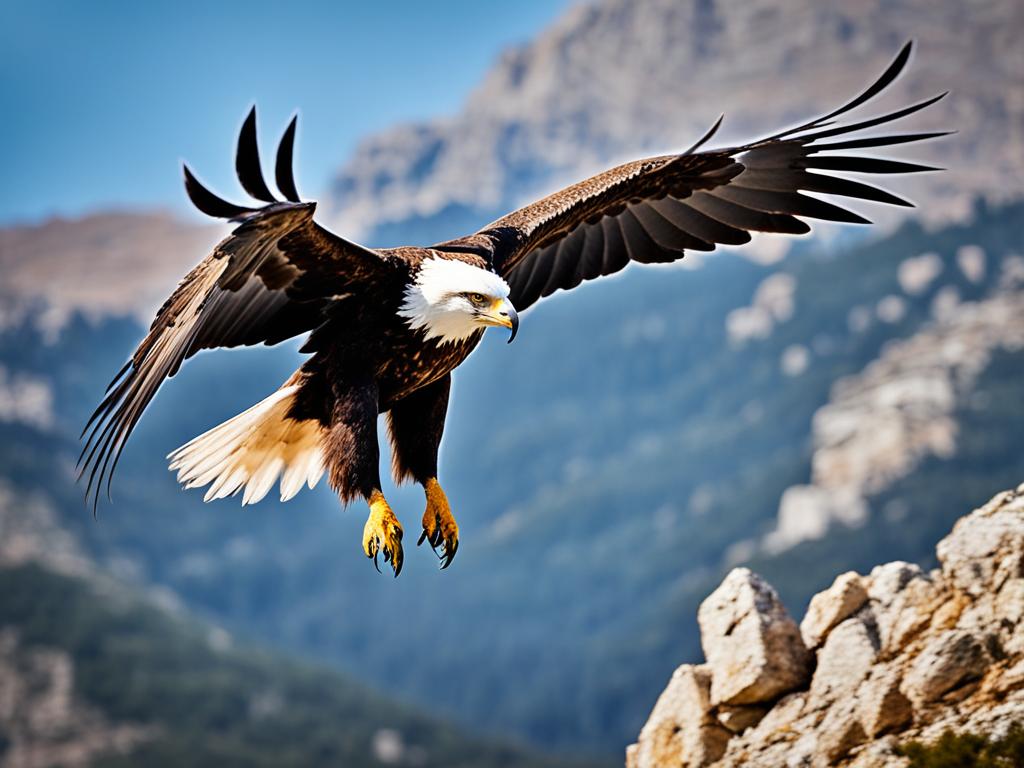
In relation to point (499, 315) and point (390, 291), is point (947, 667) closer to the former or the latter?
point (499, 315)

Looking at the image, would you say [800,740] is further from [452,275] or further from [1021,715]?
[452,275]

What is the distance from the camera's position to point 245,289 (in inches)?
363

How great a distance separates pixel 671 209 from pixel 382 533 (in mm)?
4300

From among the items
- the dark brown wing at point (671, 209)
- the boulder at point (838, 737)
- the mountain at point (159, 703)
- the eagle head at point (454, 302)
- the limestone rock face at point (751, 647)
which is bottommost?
the boulder at point (838, 737)

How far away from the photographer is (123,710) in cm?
16775

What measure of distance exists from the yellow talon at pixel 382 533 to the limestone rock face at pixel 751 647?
8.65 feet

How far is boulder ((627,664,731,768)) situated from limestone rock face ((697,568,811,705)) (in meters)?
0.13

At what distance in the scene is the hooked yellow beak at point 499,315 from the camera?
9.19 metres

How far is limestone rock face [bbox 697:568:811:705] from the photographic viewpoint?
9.70 m

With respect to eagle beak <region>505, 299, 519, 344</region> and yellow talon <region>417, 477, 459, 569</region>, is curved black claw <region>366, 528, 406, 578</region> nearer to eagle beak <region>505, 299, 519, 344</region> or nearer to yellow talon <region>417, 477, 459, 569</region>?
yellow talon <region>417, 477, 459, 569</region>

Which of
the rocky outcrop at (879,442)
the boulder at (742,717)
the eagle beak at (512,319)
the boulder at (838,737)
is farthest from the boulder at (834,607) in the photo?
the rocky outcrop at (879,442)

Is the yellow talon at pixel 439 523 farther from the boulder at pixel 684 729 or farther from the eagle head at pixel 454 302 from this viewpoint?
the boulder at pixel 684 729

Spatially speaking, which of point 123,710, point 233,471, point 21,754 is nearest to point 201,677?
point 123,710

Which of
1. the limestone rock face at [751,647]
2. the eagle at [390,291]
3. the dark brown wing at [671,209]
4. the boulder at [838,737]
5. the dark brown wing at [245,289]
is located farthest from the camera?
the dark brown wing at [671,209]
